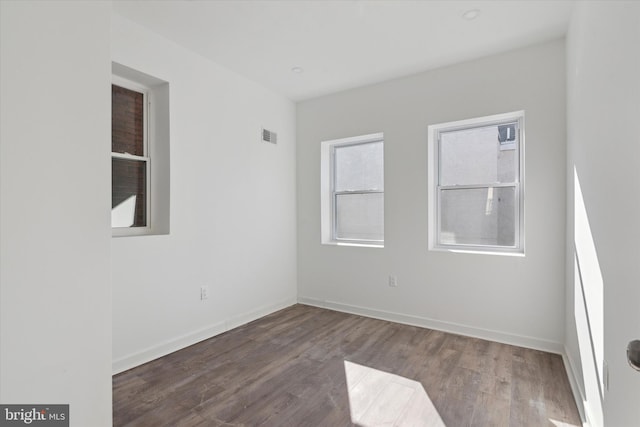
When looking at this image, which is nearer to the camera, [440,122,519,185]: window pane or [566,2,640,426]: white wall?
[566,2,640,426]: white wall

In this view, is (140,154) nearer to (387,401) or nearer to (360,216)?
(360,216)

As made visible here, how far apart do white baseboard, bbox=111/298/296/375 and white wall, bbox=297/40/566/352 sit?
79 cm

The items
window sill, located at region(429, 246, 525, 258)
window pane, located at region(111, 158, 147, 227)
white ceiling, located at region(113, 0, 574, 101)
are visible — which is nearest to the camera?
white ceiling, located at region(113, 0, 574, 101)

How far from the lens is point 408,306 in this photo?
3.69m

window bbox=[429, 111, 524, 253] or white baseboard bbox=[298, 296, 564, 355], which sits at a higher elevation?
window bbox=[429, 111, 524, 253]

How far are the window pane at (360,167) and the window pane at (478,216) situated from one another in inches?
33.7

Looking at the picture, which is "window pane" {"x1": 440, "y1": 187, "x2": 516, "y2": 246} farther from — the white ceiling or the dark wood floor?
the white ceiling

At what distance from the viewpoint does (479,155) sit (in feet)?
11.4

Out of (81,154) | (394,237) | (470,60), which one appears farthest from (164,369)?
(470,60)

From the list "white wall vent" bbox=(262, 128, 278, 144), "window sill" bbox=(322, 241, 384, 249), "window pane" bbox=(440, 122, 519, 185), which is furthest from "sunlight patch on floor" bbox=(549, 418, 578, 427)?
"white wall vent" bbox=(262, 128, 278, 144)

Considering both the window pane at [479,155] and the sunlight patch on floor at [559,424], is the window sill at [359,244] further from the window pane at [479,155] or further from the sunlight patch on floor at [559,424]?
the sunlight patch on floor at [559,424]

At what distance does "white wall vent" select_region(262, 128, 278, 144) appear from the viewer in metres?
4.03

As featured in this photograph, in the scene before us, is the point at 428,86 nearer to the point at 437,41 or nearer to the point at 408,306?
the point at 437,41

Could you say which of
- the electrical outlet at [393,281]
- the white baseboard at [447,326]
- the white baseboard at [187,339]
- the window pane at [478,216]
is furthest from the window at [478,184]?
the white baseboard at [187,339]
